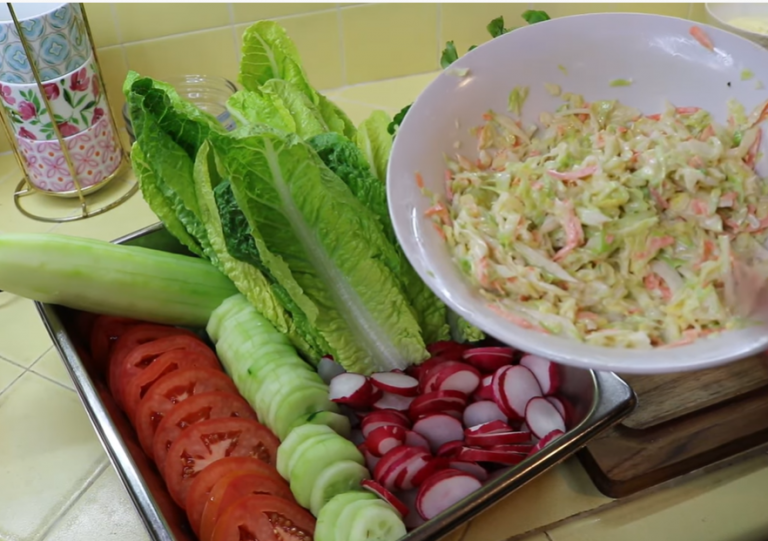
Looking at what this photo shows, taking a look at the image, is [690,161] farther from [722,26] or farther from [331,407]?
[722,26]

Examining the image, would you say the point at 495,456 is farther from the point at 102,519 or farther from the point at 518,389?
the point at 102,519

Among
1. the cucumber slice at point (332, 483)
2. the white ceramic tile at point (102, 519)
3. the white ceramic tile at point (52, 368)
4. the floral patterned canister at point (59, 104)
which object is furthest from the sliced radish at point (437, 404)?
the floral patterned canister at point (59, 104)

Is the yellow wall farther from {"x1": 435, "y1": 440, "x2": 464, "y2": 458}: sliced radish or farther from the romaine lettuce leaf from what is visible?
{"x1": 435, "y1": 440, "x2": 464, "y2": 458}: sliced radish

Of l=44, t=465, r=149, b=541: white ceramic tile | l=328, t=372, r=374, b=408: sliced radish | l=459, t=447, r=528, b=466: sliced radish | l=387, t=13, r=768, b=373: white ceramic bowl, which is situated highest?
l=387, t=13, r=768, b=373: white ceramic bowl

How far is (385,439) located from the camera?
81 centimetres

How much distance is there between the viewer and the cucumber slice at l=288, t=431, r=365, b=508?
775 millimetres

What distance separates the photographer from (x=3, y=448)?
95 cm

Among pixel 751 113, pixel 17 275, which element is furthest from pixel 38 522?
pixel 751 113

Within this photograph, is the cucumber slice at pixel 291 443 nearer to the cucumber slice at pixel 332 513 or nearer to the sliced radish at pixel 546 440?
the cucumber slice at pixel 332 513

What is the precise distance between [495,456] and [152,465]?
409 mm

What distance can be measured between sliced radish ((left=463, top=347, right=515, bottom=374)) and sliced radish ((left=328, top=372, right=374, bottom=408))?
0.14 m

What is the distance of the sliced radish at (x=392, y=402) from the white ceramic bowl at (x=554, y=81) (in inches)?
8.1

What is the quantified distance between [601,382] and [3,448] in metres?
0.78

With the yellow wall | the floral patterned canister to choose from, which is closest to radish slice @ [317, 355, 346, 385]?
the floral patterned canister
